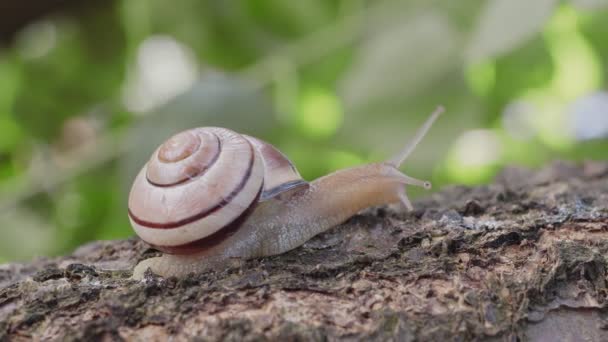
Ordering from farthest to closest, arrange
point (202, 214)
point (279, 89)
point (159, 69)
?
point (159, 69) → point (279, 89) → point (202, 214)

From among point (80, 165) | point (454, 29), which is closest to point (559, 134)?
point (454, 29)

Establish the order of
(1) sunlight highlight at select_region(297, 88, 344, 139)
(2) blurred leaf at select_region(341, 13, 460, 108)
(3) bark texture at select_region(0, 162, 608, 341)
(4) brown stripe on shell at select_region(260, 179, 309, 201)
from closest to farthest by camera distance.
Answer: (3) bark texture at select_region(0, 162, 608, 341)
(4) brown stripe on shell at select_region(260, 179, 309, 201)
(2) blurred leaf at select_region(341, 13, 460, 108)
(1) sunlight highlight at select_region(297, 88, 344, 139)

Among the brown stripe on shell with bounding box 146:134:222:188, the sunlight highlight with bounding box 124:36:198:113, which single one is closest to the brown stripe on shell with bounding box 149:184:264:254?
the brown stripe on shell with bounding box 146:134:222:188

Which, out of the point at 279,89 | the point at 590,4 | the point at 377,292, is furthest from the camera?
the point at 279,89

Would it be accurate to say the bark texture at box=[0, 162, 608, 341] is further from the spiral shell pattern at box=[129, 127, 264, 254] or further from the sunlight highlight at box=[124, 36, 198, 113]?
the sunlight highlight at box=[124, 36, 198, 113]

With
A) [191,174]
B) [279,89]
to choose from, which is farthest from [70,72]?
[191,174]

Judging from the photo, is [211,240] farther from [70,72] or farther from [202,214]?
[70,72]

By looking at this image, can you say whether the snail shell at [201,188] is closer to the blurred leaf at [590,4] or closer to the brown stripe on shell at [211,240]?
the brown stripe on shell at [211,240]

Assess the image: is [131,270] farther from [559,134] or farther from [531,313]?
[559,134]
